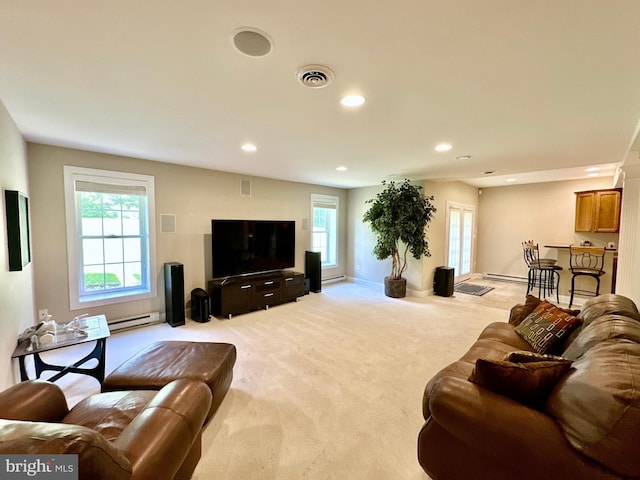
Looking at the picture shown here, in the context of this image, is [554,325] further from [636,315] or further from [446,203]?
[446,203]

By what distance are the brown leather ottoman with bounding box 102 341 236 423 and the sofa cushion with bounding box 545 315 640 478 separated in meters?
1.99

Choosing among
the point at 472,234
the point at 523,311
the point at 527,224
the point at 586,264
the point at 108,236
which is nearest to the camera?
the point at 523,311

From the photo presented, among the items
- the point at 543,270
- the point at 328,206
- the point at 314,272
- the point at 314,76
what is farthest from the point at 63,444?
the point at 543,270

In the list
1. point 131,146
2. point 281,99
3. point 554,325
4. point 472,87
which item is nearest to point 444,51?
point 472,87

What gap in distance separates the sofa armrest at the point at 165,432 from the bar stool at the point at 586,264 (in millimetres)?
6112

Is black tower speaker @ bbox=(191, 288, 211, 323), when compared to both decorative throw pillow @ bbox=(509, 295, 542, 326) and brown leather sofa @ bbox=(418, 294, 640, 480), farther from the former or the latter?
decorative throw pillow @ bbox=(509, 295, 542, 326)

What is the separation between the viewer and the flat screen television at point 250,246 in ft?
14.4

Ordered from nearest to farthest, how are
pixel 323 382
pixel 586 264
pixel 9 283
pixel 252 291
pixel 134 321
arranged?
pixel 9 283, pixel 323 382, pixel 134 321, pixel 252 291, pixel 586 264

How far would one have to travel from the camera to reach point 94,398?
1668 millimetres

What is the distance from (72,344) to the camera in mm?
2307

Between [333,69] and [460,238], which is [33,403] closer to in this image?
[333,69]

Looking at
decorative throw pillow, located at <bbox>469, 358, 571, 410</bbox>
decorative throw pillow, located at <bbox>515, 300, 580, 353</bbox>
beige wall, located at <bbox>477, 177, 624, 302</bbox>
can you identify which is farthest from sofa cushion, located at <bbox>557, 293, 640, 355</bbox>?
beige wall, located at <bbox>477, 177, 624, 302</bbox>

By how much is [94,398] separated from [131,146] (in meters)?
2.69

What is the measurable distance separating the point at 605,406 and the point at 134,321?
15.2 feet
